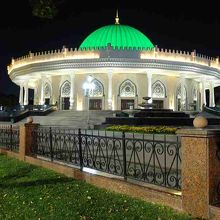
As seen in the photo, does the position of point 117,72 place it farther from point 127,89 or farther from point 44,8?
point 44,8

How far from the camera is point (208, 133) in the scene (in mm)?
4902

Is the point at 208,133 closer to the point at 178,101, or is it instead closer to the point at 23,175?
the point at 23,175

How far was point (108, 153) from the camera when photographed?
9.62m

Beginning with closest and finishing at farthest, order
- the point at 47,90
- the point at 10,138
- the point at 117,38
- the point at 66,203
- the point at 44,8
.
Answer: the point at 66,203
the point at 44,8
the point at 10,138
the point at 117,38
the point at 47,90

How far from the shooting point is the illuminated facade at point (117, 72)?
113 ft

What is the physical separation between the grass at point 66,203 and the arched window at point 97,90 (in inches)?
1181

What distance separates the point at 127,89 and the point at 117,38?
6152mm

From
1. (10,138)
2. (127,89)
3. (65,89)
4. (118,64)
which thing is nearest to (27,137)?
(10,138)

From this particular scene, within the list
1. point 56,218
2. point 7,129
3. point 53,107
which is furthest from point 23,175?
point 53,107

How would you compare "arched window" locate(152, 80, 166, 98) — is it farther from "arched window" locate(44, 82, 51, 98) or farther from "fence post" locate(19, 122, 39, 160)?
"fence post" locate(19, 122, 39, 160)

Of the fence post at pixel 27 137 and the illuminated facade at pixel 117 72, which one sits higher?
the illuminated facade at pixel 117 72

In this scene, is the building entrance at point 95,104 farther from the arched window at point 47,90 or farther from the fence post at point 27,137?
the fence post at point 27,137

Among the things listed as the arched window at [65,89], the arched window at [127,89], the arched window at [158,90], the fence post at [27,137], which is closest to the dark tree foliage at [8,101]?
the arched window at [65,89]

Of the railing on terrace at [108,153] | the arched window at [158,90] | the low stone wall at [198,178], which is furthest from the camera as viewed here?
the arched window at [158,90]
